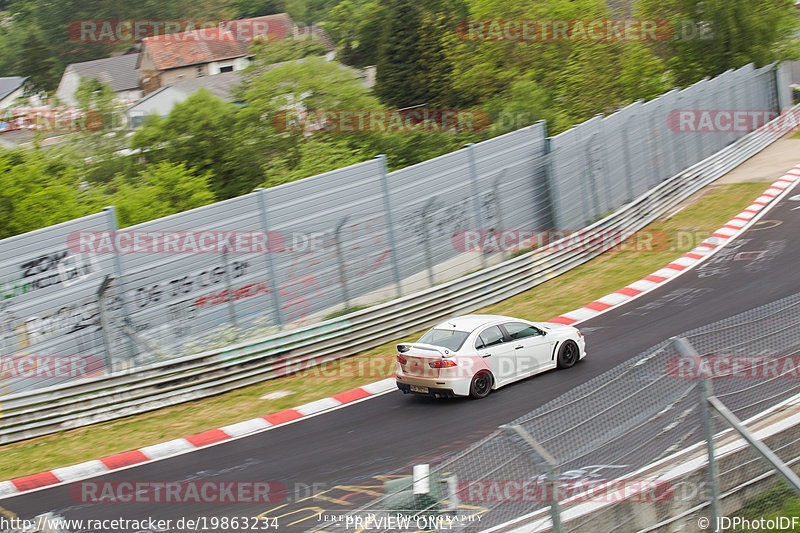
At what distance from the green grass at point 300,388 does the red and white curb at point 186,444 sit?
0.88 ft

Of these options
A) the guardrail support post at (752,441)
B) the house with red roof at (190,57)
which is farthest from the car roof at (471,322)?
the house with red roof at (190,57)

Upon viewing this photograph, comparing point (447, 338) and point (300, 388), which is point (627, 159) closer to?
point (447, 338)

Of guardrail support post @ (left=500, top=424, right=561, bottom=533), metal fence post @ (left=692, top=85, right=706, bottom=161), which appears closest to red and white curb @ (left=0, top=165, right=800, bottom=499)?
guardrail support post @ (left=500, top=424, right=561, bottom=533)

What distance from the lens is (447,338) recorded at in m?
13.1

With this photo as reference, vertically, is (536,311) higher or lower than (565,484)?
lower

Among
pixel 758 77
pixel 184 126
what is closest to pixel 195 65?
pixel 184 126

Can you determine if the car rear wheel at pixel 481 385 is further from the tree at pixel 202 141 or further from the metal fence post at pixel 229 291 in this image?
the tree at pixel 202 141

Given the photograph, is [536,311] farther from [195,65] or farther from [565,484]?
[195,65]

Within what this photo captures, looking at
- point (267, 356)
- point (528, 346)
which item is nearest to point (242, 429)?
point (267, 356)

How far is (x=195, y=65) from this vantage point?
8719cm

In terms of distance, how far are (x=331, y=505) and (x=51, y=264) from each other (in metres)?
7.59

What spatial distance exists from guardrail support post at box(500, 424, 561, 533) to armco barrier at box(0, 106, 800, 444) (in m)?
9.98

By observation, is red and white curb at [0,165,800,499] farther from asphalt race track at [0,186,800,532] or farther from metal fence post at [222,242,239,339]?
metal fence post at [222,242,239,339]

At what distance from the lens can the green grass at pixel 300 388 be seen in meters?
12.8
